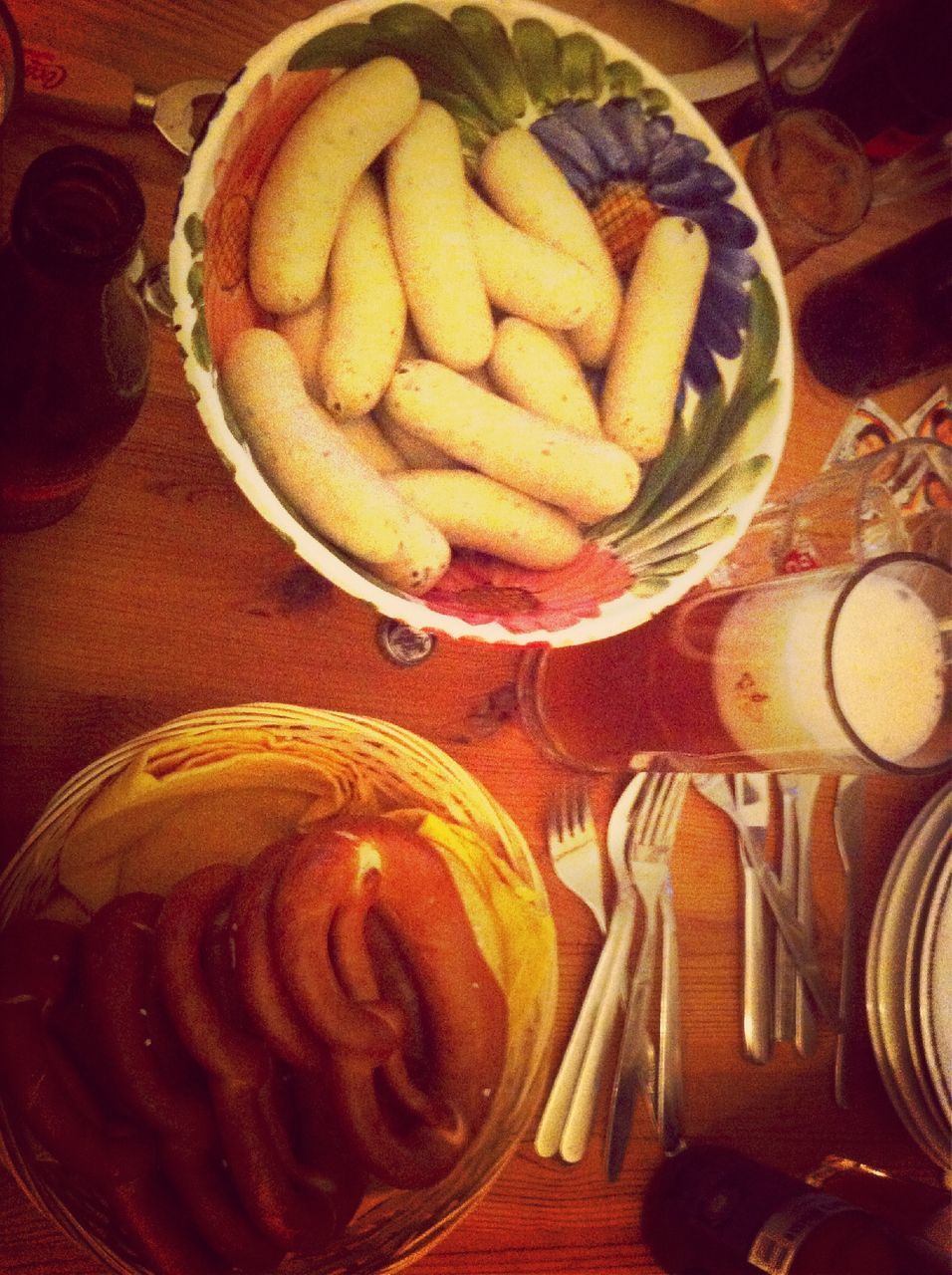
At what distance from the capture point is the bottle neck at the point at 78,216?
0.40 metres

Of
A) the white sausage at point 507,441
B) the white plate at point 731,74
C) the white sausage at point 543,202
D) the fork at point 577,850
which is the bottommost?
the fork at point 577,850

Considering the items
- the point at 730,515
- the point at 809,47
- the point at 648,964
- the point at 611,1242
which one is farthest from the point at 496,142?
the point at 611,1242

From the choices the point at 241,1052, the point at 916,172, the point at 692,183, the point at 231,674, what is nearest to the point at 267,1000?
the point at 241,1052

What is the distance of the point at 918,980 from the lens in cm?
72

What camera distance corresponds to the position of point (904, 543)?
721 mm

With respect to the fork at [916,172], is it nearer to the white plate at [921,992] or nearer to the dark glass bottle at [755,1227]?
the white plate at [921,992]

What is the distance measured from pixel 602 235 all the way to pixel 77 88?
0.32 m

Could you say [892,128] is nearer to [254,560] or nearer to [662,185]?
[662,185]

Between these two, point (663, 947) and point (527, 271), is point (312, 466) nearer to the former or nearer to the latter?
point (527, 271)

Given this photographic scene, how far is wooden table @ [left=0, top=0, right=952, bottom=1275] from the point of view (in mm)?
548

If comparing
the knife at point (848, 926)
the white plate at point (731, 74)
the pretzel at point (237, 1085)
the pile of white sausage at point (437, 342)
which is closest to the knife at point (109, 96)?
the pile of white sausage at point (437, 342)

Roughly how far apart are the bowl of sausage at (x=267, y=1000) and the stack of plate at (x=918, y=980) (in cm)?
33

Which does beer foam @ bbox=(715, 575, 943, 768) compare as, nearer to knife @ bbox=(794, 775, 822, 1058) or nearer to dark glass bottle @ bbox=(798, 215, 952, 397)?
knife @ bbox=(794, 775, 822, 1058)

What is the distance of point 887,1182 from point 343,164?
78cm
